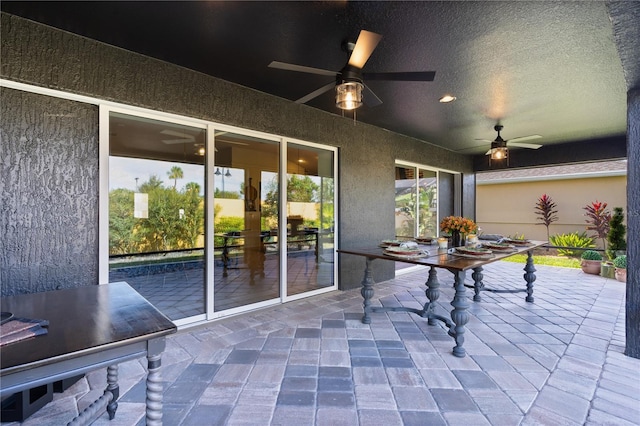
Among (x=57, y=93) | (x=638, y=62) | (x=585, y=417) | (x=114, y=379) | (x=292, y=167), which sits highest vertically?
(x=638, y=62)

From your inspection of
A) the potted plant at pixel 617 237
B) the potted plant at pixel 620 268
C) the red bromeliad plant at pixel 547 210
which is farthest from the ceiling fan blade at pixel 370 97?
the red bromeliad plant at pixel 547 210

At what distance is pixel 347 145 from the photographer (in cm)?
438

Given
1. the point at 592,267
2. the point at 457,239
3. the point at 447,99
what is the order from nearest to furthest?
the point at 457,239
the point at 447,99
the point at 592,267

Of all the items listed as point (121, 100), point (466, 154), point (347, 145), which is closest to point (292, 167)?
point (347, 145)

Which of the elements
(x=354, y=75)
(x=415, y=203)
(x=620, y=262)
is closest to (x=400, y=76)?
(x=354, y=75)

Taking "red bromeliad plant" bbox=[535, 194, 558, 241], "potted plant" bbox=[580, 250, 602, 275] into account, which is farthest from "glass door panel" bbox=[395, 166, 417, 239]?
"red bromeliad plant" bbox=[535, 194, 558, 241]

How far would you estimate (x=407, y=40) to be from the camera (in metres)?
2.33

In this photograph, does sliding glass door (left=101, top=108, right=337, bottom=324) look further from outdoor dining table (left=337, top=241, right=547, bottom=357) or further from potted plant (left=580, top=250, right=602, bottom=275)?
potted plant (left=580, top=250, right=602, bottom=275)

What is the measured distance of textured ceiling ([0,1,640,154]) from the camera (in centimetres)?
196

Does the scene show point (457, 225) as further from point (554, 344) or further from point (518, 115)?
point (518, 115)

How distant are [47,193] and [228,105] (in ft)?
5.73

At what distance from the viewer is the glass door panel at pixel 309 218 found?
154 inches

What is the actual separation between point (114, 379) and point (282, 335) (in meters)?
1.39

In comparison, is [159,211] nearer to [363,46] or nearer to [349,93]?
[349,93]
